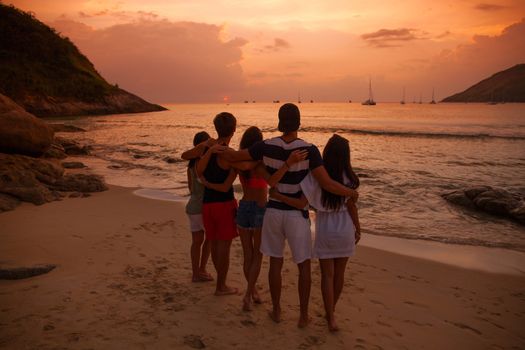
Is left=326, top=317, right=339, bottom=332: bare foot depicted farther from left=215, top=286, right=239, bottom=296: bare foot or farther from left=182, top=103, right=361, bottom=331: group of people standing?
left=215, top=286, right=239, bottom=296: bare foot

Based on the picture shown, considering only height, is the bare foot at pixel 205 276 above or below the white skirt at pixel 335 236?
below

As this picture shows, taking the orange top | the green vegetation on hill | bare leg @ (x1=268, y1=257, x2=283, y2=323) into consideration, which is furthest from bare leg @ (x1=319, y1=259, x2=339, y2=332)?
the green vegetation on hill

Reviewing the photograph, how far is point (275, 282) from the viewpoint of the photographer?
3986 mm

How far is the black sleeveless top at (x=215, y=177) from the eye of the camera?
13.9ft

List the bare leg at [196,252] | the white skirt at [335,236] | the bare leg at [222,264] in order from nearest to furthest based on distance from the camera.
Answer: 1. the white skirt at [335,236]
2. the bare leg at [222,264]
3. the bare leg at [196,252]

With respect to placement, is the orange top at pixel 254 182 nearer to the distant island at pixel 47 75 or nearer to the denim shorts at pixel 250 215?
the denim shorts at pixel 250 215

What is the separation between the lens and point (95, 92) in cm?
7650

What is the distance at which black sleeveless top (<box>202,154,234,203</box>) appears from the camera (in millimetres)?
4230

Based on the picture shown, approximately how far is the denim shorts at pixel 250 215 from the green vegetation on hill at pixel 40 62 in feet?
224

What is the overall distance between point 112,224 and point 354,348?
5.46 m

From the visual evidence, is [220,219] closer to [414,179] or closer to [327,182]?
[327,182]

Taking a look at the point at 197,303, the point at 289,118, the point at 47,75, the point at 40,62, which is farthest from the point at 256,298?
the point at 40,62

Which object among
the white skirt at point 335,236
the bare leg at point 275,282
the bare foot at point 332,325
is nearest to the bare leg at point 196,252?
the bare leg at point 275,282

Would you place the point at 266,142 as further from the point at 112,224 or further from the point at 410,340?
the point at 112,224
